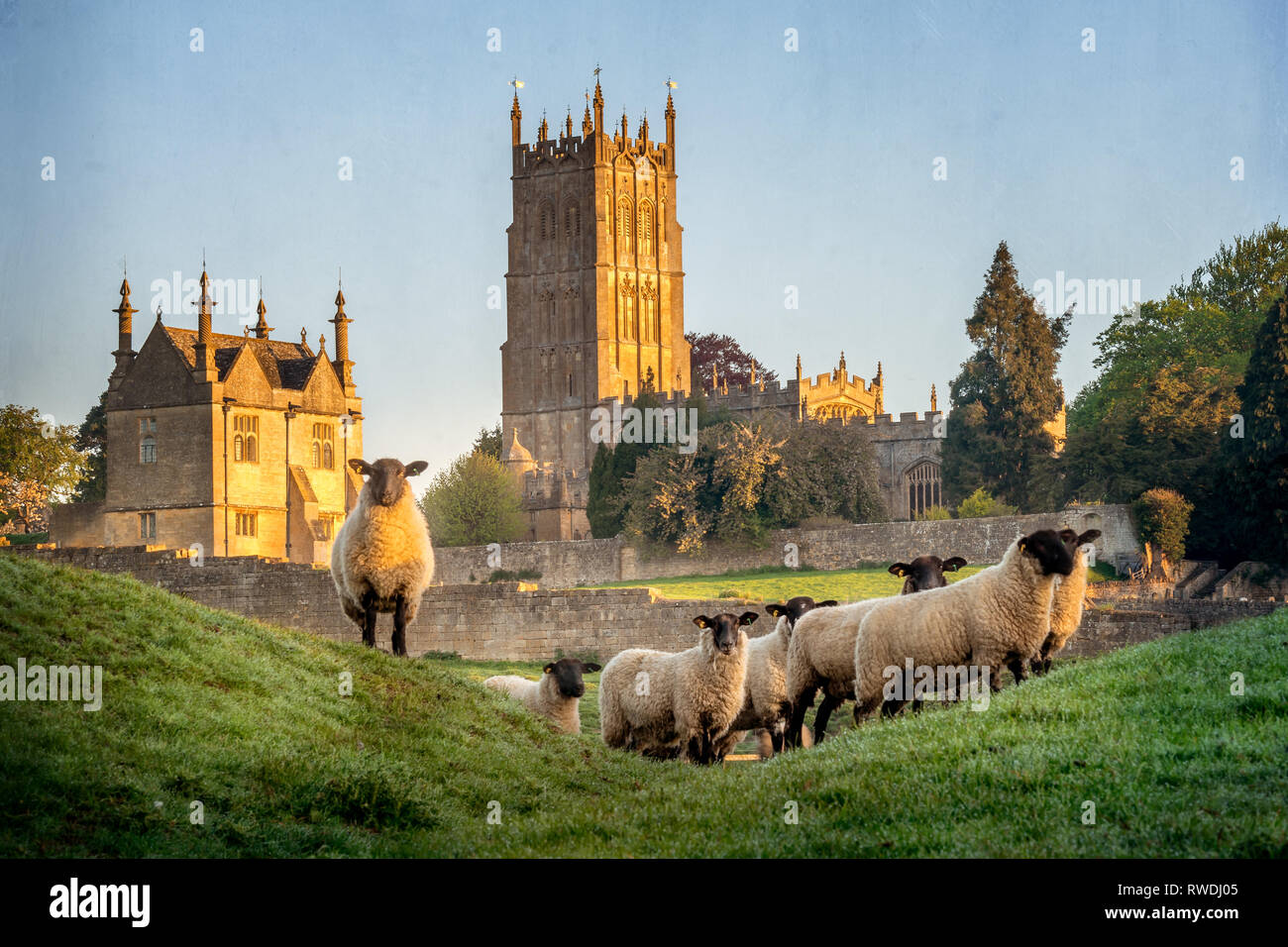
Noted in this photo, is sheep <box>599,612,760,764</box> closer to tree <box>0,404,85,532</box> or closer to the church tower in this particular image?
tree <box>0,404,85,532</box>

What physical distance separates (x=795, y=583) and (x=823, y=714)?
114ft

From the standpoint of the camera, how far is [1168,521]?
164 ft

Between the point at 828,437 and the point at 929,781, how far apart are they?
5469 centimetres

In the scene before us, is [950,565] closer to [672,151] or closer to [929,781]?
[929,781]

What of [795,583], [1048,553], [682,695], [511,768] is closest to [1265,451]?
[795,583]

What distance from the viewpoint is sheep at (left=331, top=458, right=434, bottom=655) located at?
52.1 feet

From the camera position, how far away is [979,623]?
14969mm

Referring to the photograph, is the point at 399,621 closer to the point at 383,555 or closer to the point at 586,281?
the point at 383,555

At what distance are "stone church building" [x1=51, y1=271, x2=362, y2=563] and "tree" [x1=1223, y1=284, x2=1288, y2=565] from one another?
34470mm

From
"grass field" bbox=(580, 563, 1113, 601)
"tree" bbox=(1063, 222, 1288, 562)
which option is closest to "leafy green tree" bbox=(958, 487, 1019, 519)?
"tree" bbox=(1063, 222, 1288, 562)

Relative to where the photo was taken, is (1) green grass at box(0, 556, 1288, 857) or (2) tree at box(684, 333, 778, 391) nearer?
(1) green grass at box(0, 556, 1288, 857)

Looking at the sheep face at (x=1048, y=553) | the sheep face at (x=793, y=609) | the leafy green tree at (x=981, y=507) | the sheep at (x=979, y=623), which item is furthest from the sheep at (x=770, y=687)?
the leafy green tree at (x=981, y=507)
